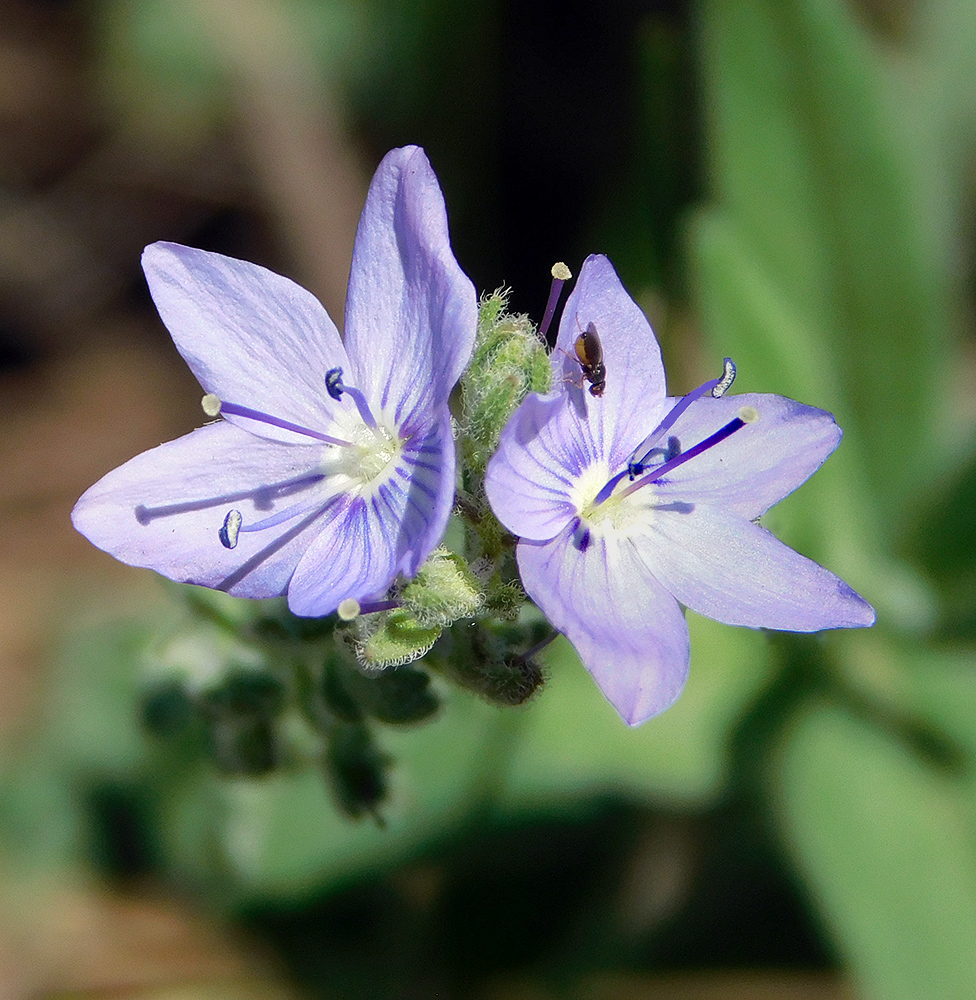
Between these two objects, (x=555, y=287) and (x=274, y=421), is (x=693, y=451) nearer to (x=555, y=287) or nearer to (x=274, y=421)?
(x=555, y=287)

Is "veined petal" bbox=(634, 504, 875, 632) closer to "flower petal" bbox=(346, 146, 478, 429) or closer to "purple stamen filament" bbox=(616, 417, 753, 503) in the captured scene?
"purple stamen filament" bbox=(616, 417, 753, 503)

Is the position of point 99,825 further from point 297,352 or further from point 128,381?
point 297,352

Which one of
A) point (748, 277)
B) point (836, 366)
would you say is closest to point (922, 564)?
point (836, 366)

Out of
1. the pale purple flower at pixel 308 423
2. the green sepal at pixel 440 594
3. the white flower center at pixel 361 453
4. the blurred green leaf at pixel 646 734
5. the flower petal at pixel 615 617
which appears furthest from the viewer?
the blurred green leaf at pixel 646 734

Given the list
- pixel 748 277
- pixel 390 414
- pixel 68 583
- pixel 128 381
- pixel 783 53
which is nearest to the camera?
pixel 390 414

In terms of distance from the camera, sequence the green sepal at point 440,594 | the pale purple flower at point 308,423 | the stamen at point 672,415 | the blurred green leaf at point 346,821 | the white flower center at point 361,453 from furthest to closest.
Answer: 1. the blurred green leaf at point 346,821
2. the white flower center at point 361,453
3. the stamen at point 672,415
4. the pale purple flower at point 308,423
5. the green sepal at point 440,594

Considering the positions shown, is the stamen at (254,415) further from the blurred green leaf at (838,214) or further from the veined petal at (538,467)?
the blurred green leaf at (838,214)

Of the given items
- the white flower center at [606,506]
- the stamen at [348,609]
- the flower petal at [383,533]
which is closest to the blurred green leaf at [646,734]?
the white flower center at [606,506]

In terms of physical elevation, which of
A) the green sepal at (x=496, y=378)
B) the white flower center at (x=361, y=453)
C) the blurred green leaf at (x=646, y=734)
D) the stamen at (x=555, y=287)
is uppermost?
the stamen at (x=555, y=287)
